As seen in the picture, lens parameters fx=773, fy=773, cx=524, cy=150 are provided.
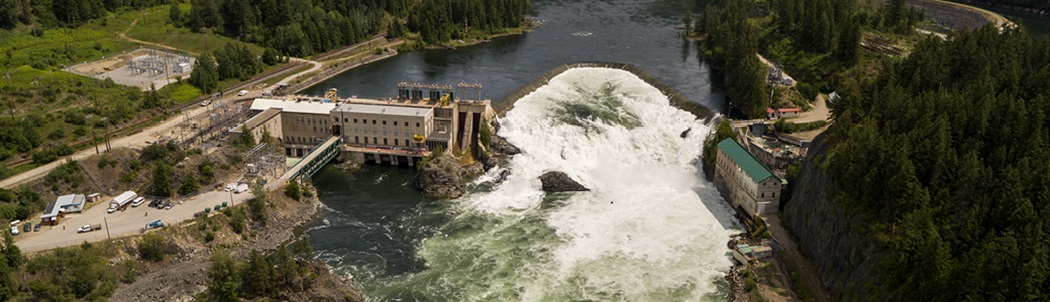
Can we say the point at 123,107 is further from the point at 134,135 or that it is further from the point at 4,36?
the point at 4,36

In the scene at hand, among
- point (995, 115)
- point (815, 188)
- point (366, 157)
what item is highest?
point (995, 115)

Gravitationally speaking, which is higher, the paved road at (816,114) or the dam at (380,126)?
the paved road at (816,114)

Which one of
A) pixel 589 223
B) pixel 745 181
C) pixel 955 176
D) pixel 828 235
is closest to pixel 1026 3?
pixel 745 181

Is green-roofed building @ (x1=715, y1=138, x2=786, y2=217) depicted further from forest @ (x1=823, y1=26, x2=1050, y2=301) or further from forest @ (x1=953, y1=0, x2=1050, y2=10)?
forest @ (x1=953, y1=0, x2=1050, y2=10)

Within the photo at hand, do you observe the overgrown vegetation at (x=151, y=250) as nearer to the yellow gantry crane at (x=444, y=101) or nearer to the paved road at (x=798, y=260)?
the yellow gantry crane at (x=444, y=101)

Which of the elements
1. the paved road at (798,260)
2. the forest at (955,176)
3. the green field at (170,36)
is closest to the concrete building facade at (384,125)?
the paved road at (798,260)

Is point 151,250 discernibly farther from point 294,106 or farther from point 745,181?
point 745,181

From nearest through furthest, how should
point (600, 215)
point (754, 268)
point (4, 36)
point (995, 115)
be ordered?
point (995, 115) → point (754, 268) → point (600, 215) → point (4, 36)

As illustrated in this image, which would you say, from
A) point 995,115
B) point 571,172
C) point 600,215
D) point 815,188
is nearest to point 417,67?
point 571,172

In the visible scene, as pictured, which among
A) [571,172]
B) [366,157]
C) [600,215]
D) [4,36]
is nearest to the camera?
[600,215]
